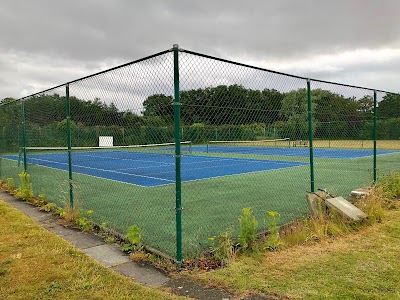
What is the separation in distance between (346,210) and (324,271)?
1797 mm

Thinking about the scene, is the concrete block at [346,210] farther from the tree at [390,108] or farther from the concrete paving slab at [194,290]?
the tree at [390,108]

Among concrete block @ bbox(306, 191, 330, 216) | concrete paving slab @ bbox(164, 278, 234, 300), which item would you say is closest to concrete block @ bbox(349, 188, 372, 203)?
concrete block @ bbox(306, 191, 330, 216)

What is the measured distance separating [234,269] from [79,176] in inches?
401

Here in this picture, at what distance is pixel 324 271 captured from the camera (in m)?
3.77

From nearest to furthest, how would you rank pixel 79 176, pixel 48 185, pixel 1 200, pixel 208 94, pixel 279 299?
pixel 279 299 < pixel 208 94 < pixel 1 200 < pixel 48 185 < pixel 79 176

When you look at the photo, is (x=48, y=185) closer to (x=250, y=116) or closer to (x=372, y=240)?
(x=250, y=116)

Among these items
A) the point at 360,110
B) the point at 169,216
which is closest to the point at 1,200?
the point at 169,216

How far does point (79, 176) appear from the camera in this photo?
12711mm

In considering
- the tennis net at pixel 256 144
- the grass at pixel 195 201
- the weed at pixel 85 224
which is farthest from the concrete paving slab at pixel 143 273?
the tennis net at pixel 256 144

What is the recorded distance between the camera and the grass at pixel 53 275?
3.33m

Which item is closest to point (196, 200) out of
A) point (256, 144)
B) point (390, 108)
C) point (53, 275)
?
point (53, 275)

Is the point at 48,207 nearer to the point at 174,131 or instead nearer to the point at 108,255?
the point at 108,255

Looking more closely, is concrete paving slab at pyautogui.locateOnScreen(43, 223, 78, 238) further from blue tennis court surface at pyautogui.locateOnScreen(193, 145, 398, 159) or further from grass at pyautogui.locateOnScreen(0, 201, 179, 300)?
blue tennis court surface at pyautogui.locateOnScreen(193, 145, 398, 159)

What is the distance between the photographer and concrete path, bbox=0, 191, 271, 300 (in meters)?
3.35
